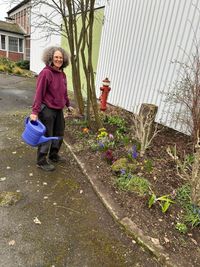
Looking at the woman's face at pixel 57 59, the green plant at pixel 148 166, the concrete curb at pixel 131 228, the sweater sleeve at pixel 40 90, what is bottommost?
the concrete curb at pixel 131 228

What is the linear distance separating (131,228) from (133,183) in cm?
80

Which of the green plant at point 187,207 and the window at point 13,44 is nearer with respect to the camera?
the green plant at point 187,207

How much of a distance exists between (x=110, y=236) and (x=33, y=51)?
18847 millimetres

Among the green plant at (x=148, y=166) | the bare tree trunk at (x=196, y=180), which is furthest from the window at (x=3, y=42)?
the bare tree trunk at (x=196, y=180)

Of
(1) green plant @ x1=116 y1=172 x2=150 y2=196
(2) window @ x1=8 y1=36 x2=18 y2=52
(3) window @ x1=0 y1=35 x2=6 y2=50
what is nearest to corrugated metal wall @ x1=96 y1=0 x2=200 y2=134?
(1) green plant @ x1=116 y1=172 x2=150 y2=196

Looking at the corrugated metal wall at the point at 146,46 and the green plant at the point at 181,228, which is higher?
the corrugated metal wall at the point at 146,46

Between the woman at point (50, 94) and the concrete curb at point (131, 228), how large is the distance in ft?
3.14

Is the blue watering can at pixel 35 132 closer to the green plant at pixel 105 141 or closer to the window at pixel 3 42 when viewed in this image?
the green plant at pixel 105 141

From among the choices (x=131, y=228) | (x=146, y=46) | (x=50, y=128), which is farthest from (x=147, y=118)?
(x=146, y=46)

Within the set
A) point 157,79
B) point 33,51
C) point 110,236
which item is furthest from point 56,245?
point 33,51

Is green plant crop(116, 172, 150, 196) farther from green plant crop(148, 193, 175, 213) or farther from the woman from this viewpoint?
the woman

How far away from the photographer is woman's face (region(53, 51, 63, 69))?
11.2 ft

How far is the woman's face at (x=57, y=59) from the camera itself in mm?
3418

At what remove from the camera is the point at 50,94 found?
11.6 feet
